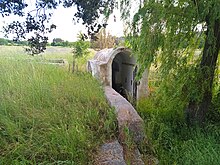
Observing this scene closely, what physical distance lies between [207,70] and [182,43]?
675 mm

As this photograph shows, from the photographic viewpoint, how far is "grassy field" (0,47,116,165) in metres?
3.04

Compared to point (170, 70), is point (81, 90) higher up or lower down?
lower down

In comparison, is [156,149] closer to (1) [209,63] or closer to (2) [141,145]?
(2) [141,145]

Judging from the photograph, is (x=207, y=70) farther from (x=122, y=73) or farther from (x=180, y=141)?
(x=122, y=73)

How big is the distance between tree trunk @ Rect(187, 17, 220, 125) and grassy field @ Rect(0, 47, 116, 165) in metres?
1.54

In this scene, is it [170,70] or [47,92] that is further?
[47,92]

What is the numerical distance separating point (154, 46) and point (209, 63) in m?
1.01

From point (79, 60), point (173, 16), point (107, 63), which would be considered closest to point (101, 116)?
point (173, 16)

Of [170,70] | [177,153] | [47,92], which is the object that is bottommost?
[177,153]

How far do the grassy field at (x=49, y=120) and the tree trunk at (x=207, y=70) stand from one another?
1.54 m

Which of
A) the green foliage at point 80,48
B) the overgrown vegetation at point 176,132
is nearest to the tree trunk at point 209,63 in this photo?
the overgrown vegetation at point 176,132

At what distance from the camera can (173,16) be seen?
3.87 m

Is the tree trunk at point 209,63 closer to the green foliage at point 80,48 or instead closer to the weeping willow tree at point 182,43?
the weeping willow tree at point 182,43

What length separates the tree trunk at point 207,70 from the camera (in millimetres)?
3859
